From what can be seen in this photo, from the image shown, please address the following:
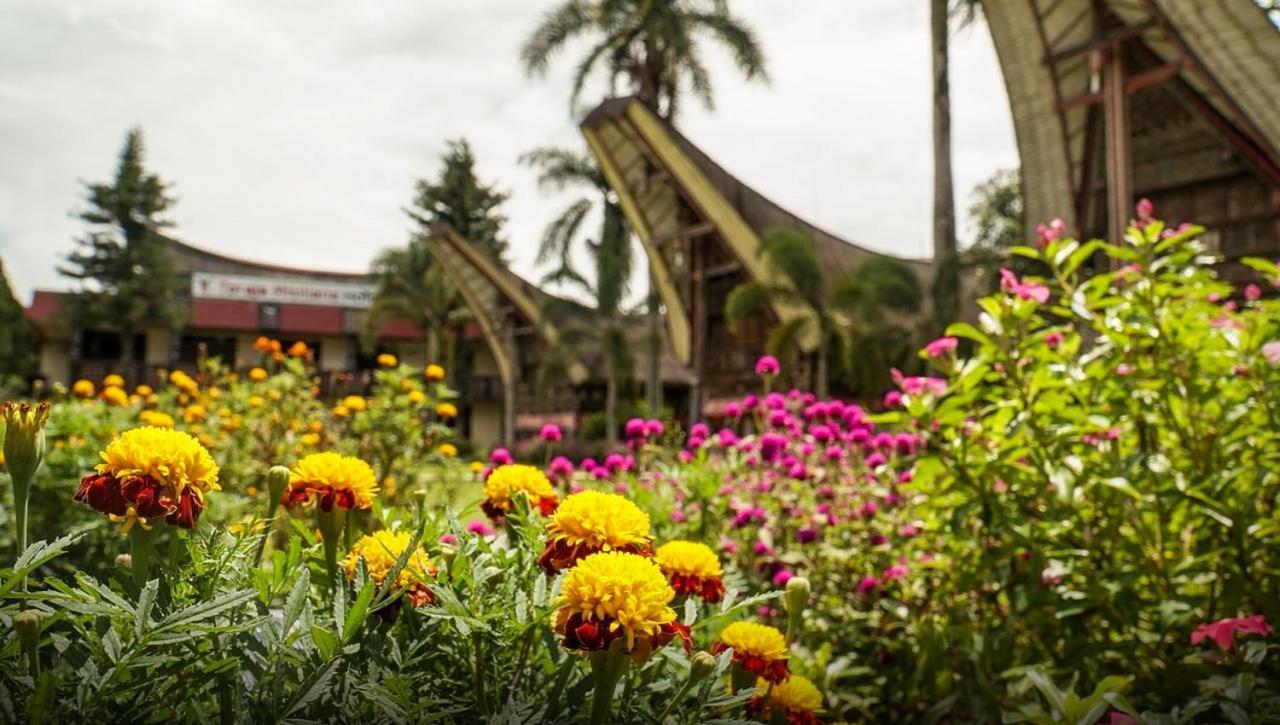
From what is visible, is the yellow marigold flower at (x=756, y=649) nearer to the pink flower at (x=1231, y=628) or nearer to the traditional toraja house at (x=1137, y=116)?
the pink flower at (x=1231, y=628)

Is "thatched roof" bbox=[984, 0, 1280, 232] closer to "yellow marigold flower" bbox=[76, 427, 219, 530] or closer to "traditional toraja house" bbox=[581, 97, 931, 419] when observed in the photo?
"traditional toraja house" bbox=[581, 97, 931, 419]

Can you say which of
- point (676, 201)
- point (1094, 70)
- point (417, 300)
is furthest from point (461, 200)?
point (1094, 70)

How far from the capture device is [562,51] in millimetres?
17375

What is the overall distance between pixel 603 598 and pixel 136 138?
1213 inches

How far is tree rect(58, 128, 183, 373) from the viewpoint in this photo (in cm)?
2447

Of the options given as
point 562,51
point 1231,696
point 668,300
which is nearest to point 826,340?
point 668,300

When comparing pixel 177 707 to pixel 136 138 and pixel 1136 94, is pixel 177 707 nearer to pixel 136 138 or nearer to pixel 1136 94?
pixel 1136 94

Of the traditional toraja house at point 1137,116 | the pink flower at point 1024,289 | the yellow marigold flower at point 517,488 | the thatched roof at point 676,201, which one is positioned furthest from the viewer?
the thatched roof at point 676,201

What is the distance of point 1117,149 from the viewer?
775 centimetres

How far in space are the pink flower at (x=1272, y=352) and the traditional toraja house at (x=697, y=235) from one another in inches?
457

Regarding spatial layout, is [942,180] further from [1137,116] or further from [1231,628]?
[1231,628]

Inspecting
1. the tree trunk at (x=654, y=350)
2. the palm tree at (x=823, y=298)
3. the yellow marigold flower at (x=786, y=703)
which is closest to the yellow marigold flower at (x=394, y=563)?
the yellow marigold flower at (x=786, y=703)

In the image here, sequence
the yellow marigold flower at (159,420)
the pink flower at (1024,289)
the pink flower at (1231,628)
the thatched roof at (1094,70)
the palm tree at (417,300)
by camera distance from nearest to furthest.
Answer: the yellow marigold flower at (159,420) → the pink flower at (1231,628) → the pink flower at (1024,289) → the thatched roof at (1094,70) → the palm tree at (417,300)

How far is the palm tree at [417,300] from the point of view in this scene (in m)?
25.3
